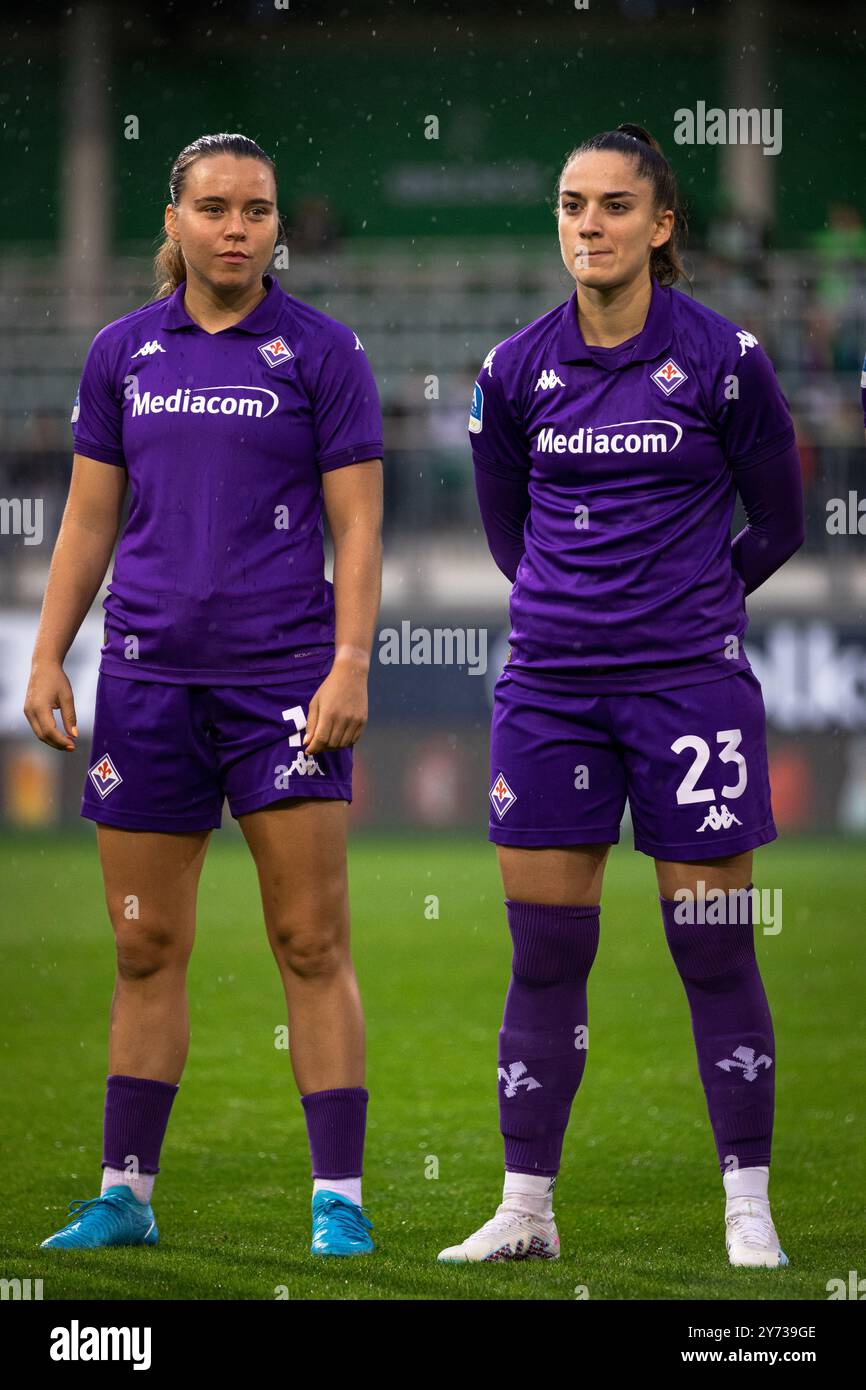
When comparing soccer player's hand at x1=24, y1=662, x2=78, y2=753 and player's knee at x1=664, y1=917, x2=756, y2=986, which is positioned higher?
soccer player's hand at x1=24, y1=662, x2=78, y2=753

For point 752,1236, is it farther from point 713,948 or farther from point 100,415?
point 100,415

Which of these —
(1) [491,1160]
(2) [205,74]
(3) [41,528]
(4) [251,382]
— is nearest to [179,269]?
(4) [251,382]

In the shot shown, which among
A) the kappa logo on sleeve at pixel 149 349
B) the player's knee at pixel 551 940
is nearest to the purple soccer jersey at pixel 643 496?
the player's knee at pixel 551 940

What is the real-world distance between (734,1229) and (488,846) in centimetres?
795

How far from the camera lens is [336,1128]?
3596mm

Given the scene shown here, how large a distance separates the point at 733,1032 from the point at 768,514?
89cm

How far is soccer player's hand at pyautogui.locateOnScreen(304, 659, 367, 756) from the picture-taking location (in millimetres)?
3457

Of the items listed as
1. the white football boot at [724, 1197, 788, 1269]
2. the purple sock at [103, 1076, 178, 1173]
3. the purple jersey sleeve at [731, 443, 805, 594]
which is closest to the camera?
the white football boot at [724, 1197, 788, 1269]

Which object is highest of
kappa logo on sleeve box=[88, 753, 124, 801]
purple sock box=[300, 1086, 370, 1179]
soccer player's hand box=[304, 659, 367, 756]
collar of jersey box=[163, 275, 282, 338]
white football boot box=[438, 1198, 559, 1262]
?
collar of jersey box=[163, 275, 282, 338]

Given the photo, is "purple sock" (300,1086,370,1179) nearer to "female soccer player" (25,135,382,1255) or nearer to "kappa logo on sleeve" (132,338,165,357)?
"female soccer player" (25,135,382,1255)

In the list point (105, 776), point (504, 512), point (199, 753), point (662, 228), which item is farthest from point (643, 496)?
point (105, 776)

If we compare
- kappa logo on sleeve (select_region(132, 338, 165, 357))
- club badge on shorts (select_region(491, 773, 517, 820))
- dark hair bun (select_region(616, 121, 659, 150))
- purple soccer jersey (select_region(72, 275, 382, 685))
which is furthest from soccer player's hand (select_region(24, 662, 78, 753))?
dark hair bun (select_region(616, 121, 659, 150))

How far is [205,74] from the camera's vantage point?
700 inches

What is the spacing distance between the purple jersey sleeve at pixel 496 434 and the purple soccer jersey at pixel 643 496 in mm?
73
